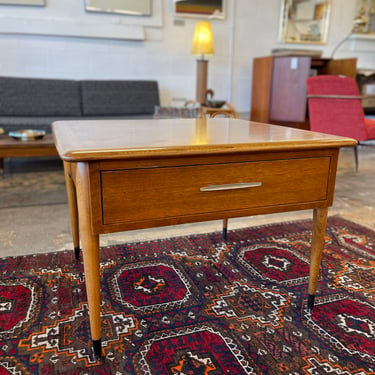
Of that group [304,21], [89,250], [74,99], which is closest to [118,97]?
[74,99]

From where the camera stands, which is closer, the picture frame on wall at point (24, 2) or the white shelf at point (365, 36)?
the picture frame on wall at point (24, 2)

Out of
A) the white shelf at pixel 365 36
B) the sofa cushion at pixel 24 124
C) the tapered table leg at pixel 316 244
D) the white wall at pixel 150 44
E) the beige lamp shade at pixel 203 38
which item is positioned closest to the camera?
the tapered table leg at pixel 316 244

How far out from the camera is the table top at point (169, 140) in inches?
36.6

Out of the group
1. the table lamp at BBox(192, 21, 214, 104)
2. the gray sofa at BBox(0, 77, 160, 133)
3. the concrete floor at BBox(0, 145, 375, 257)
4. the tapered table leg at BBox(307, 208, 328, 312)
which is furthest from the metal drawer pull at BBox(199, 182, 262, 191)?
the table lamp at BBox(192, 21, 214, 104)

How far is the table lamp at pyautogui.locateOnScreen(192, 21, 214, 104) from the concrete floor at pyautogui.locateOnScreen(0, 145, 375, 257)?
1.77 meters

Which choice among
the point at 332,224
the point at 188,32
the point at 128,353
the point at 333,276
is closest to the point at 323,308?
the point at 333,276

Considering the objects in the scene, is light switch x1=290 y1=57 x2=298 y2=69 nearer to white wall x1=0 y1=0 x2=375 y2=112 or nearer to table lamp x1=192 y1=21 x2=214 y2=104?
white wall x1=0 y1=0 x2=375 y2=112

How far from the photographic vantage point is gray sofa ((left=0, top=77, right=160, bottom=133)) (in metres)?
3.62

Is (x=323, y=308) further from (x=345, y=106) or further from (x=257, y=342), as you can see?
(x=345, y=106)

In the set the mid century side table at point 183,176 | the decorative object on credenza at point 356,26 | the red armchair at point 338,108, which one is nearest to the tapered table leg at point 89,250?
the mid century side table at point 183,176

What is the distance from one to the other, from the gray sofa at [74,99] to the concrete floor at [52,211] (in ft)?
1.79

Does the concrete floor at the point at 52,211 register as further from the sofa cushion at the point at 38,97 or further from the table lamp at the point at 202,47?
the table lamp at the point at 202,47

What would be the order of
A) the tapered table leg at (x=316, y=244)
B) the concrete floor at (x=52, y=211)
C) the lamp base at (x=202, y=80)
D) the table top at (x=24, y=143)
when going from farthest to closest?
the lamp base at (x=202, y=80), the table top at (x=24, y=143), the concrete floor at (x=52, y=211), the tapered table leg at (x=316, y=244)

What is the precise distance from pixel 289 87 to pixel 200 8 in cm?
141
